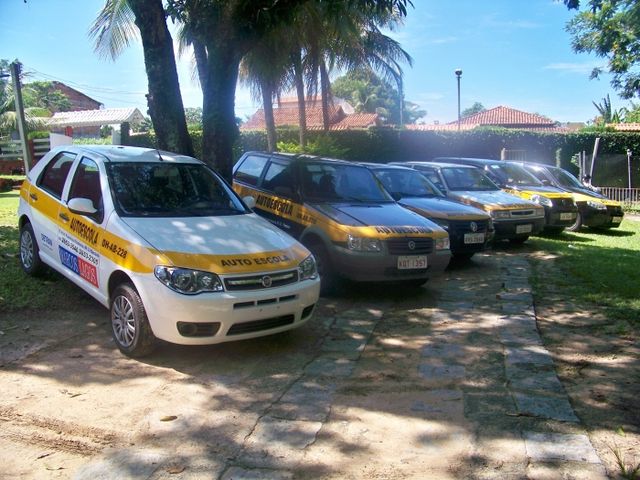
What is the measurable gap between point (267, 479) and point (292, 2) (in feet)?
21.8

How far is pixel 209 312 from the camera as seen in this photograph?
4469 mm

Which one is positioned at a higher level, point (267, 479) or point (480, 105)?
point (480, 105)

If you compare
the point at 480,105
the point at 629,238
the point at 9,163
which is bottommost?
the point at 629,238

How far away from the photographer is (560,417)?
12.7ft

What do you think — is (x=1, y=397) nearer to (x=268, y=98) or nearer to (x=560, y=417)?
(x=560, y=417)

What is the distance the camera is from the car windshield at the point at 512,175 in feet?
44.2

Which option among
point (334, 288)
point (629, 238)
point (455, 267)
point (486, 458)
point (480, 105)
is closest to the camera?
point (486, 458)

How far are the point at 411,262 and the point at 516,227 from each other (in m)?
4.70

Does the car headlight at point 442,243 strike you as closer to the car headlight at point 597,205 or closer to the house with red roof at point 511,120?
the car headlight at point 597,205

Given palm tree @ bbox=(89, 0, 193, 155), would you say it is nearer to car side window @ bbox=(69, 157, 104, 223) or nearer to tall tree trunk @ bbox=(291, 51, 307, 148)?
car side window @ bbox=(69, 157, 104, 223)

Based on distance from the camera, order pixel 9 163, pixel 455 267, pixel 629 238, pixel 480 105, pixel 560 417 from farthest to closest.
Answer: pixel 480 105, pixel 9 163, pixel 629 238, pixel 455 267, pixel 560 417

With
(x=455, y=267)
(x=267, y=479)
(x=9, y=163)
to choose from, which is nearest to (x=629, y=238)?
(x=455, y=267)

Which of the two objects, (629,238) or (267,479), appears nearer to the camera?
(267,479)

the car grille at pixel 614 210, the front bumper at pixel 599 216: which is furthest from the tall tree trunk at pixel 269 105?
the car grille at pixel 614 210
